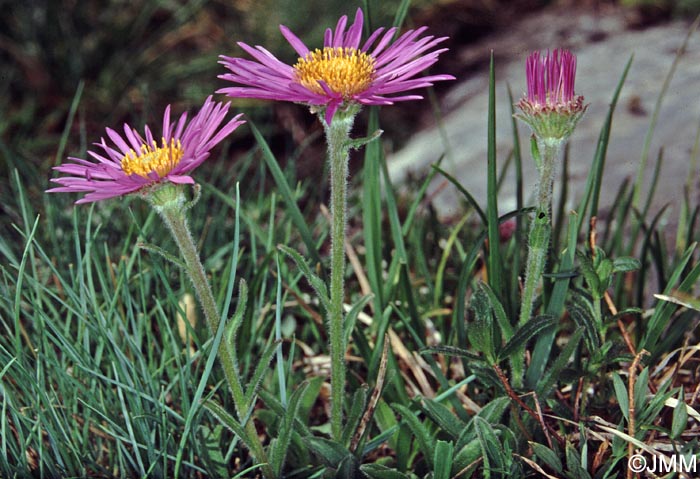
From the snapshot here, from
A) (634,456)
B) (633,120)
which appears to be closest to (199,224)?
(634,456)

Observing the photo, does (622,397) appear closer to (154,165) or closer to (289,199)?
(289,199)

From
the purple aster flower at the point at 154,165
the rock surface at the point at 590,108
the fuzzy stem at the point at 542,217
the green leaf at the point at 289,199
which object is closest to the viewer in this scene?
the purple aster flower at the point at 154,165

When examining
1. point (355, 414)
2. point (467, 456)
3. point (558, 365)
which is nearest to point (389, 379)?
point (355, 414)

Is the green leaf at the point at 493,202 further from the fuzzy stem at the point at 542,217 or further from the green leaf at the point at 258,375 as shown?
the green leaf at the point at 258,375

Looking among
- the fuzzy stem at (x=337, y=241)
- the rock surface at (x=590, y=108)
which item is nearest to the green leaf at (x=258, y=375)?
the fuzzy stem at (x=337, y=241)

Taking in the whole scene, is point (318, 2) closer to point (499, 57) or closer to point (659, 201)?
point (499, 57)

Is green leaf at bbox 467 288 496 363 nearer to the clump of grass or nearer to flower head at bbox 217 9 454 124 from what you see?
the clump of grass

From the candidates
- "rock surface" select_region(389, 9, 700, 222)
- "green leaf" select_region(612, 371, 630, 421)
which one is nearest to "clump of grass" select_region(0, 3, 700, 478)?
"green leaf" select_region(612, 371, 630, 421)
